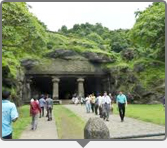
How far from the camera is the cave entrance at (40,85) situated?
44562mm

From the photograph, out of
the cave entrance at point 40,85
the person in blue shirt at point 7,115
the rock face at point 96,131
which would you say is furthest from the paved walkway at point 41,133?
the cave entrance at point 40,85

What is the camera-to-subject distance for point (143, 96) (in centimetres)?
3488

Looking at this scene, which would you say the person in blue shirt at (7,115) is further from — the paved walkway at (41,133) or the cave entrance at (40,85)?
the cave entrance at (40,85)

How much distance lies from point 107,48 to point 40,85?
11.0 meters

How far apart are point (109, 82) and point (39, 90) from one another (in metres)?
11.3

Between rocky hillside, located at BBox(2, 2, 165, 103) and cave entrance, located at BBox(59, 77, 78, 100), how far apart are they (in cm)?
373

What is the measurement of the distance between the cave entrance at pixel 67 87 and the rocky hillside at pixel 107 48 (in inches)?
147

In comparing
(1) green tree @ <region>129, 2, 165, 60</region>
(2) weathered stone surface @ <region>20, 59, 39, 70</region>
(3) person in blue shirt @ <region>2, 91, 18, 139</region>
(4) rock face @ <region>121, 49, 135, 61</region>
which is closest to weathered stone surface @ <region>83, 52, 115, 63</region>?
(4) rock face @ <region>121, 49, 135, 61</region>

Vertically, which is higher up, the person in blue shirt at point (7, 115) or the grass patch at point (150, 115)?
the person in blue shirt at point (7, 115)

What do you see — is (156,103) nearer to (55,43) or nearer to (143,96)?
(143,96)

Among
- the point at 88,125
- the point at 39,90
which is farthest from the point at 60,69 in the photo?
the point at 88,125

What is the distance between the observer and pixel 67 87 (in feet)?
166

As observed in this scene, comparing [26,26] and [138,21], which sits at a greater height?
[138,21]

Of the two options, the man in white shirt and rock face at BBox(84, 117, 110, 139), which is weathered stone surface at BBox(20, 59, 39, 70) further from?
rock face at BBox(84, 117, 110, 139)
